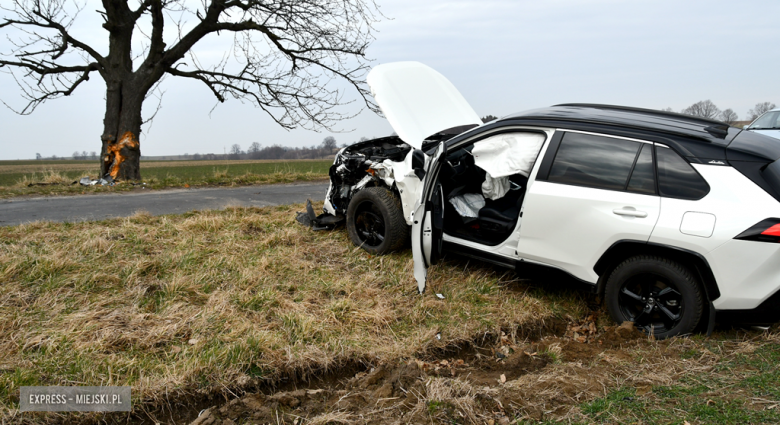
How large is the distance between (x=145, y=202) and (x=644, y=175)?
9.16 m

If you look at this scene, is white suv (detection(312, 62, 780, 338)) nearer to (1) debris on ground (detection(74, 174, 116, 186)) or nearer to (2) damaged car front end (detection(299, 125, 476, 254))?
(2) damaged car front end (detection(299, 125, 476, 254))

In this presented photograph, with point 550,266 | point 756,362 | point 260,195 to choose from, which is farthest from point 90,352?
point 260,195

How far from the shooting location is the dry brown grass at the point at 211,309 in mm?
3334

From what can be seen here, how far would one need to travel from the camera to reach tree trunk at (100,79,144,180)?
1468cm

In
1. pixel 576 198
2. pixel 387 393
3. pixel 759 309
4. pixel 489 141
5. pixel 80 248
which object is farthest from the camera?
pixel 80 248

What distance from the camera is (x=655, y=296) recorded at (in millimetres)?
3721

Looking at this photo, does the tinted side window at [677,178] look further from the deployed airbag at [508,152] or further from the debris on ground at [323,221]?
the debris on ground at [323,221]

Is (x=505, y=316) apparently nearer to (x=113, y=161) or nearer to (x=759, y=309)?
(x=759, y=309)

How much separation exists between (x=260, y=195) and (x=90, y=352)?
7.82 m

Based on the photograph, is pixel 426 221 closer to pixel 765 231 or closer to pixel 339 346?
pixel 339 346

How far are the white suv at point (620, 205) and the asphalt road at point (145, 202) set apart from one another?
17.1 ft

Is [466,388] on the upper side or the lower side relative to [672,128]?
lower

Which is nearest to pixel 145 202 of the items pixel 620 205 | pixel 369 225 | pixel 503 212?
pixel 369 225

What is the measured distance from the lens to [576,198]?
155 inches
